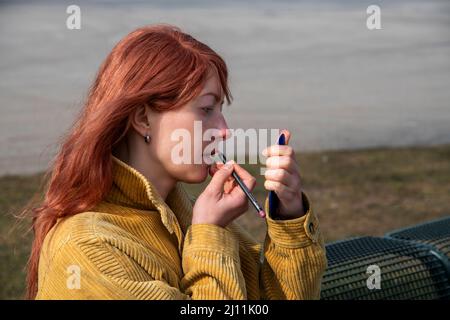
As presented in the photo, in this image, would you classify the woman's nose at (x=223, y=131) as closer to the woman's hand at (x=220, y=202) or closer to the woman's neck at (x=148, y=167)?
the woman's hand at (x=220, y=202)

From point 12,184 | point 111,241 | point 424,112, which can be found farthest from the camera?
point 424,112

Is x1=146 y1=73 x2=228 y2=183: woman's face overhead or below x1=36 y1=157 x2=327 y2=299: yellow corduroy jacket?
overhead

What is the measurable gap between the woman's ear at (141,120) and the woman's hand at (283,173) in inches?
12.8

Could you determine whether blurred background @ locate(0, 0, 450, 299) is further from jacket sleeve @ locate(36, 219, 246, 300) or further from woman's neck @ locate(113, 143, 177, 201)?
jacket sleeve @ locate(36, 219, 246, 300)

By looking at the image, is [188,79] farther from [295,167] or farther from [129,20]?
[129,20]

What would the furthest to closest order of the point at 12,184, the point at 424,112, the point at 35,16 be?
1. the point at 35,16
2. the point at 424,112
3. the point at 12,184

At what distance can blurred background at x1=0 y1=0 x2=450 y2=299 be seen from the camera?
5895 millimetres

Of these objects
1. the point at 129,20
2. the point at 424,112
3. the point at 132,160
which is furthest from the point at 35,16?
the point at 132,160

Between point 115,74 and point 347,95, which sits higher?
point 115,74

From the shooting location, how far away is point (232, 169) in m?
2.31

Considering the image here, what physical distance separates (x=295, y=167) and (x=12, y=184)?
4.32 m

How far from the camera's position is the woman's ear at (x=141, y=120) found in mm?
2303

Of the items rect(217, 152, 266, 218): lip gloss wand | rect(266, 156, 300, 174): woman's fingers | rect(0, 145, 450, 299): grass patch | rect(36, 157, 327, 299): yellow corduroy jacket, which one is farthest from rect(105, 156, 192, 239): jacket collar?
rect(0, 145, 450, 299): grass patch

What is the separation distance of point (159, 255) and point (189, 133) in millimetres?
Answer: 331
